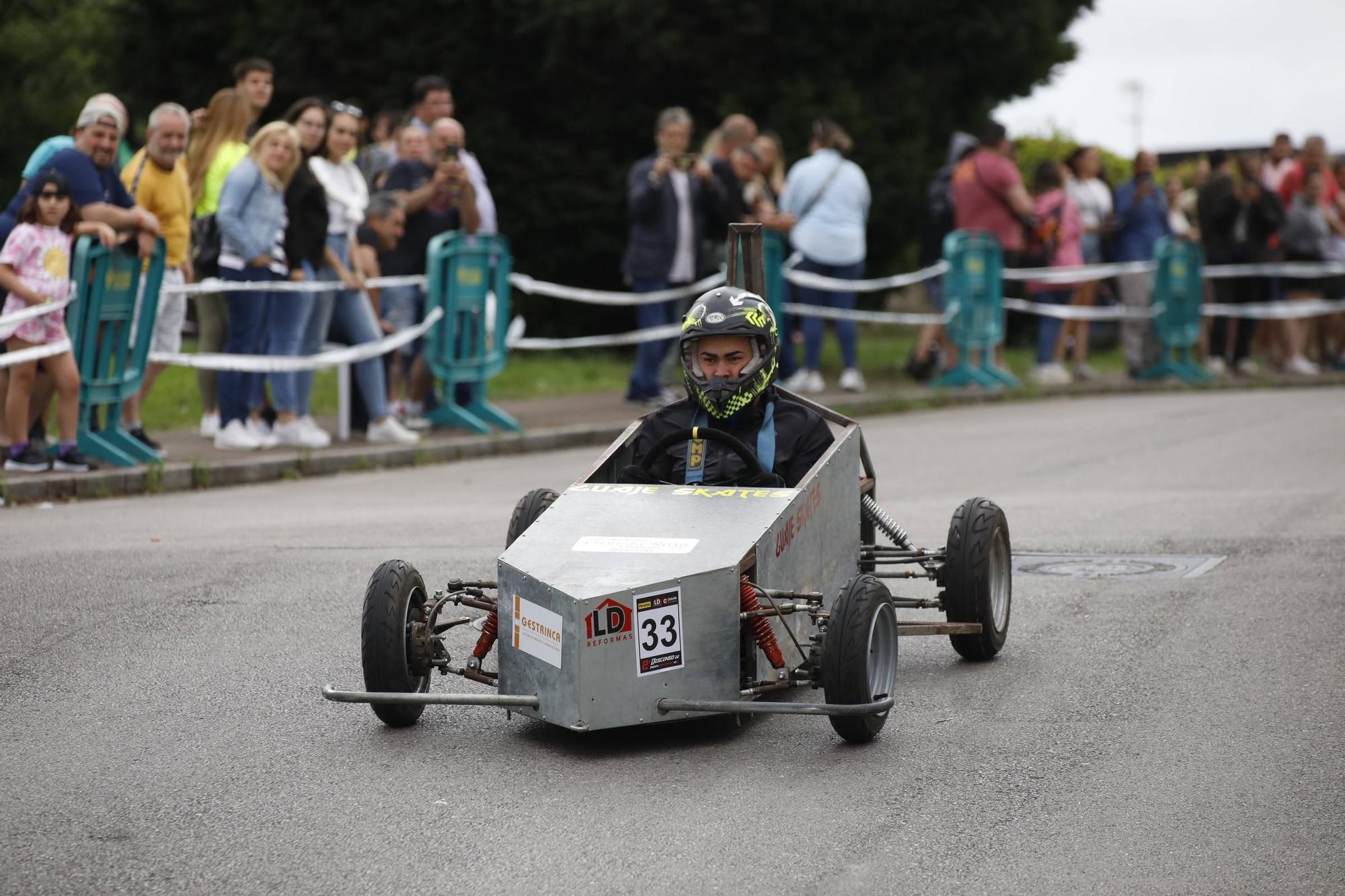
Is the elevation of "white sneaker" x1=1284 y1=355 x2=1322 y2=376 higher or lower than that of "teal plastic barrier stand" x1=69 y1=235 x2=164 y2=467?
lower

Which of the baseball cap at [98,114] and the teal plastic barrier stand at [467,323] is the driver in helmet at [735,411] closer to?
the baseball cap at [98,114]

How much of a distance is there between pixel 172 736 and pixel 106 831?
100cm

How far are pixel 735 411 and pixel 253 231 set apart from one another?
6964 mm

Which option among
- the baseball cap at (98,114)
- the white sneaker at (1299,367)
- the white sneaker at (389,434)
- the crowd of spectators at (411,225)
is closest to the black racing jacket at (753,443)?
the crowd of spectators at (411,225)

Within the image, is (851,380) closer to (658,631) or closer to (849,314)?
(849,314)

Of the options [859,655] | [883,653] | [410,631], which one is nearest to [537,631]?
[410,631]

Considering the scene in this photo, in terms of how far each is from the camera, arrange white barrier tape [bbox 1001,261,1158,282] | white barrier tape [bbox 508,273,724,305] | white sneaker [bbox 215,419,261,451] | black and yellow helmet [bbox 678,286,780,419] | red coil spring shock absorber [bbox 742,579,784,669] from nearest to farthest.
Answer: red coil spring shock absorber [bbox 742,579,784,669] → black and yellow helmet [bbox 678,286,780,419] → white sneaker [bbox 215,419,261,451] → white barrier tape [bbox 508,273,724,305] → white barrier tape [bbox 1001,261,1158,282]

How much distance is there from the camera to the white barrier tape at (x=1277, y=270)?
22578 mm

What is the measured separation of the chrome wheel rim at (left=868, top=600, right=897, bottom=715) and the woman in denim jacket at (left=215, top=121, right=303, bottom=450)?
7.80 meters

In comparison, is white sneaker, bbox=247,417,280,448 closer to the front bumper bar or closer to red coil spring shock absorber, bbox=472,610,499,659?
red coil spring shock absorber, bbox=472,610,499,659

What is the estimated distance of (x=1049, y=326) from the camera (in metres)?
21.1

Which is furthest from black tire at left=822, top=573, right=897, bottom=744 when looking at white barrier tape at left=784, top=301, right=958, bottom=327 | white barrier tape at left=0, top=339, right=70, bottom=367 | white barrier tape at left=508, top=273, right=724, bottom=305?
white barrier tape at left=784, top=301, right=958, bottom=327

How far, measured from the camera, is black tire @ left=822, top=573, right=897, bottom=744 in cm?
584

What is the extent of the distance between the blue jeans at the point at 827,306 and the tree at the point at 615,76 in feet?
8.35
